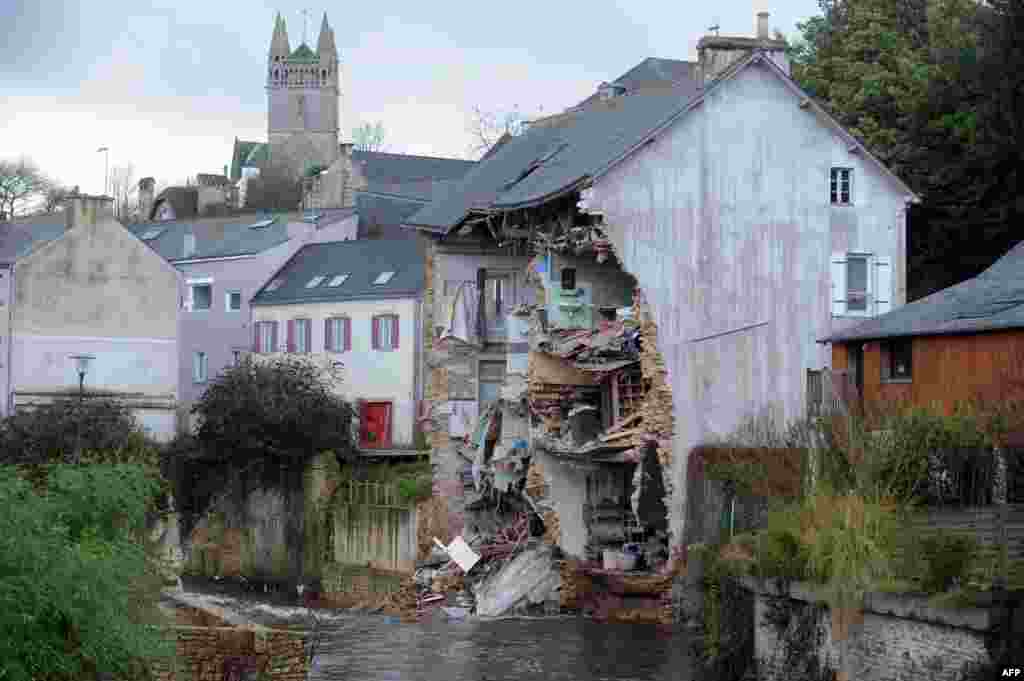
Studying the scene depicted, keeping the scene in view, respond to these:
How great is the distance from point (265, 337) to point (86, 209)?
35.9 ft

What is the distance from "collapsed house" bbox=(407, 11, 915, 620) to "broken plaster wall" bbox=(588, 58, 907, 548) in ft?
0.14

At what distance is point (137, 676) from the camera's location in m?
23.0

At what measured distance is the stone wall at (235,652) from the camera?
91.4ft

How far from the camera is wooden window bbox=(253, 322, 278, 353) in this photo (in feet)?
237

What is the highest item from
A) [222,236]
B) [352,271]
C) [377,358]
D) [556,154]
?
[222,236]

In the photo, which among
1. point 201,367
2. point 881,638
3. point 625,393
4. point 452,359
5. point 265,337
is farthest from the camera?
point 201,367

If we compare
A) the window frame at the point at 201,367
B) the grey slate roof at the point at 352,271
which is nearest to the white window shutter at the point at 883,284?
the grey slate roof at the point at 352,271

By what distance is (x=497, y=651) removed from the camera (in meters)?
39.6

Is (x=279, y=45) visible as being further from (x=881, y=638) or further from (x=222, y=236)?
(x=881, y=638)

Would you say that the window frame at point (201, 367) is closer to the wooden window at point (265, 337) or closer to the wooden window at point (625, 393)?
the wooden window at point (265, 337)

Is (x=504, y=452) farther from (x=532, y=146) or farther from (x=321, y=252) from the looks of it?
(x=321, y=252)

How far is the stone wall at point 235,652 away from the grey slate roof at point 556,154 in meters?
18.8

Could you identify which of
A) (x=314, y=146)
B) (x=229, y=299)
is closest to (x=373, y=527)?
(x=229, y=299)

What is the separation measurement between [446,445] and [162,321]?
52.3 feet
